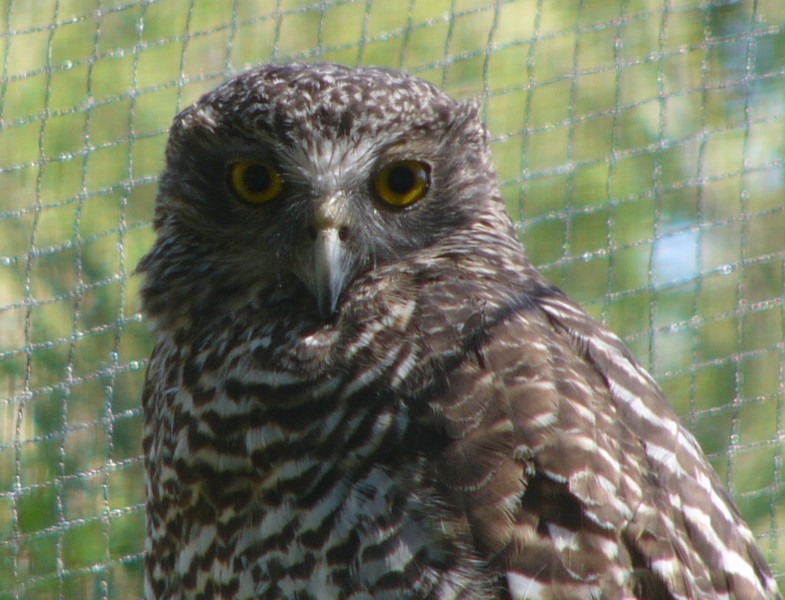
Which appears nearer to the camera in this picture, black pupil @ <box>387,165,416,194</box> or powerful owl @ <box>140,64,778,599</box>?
powerful owl @ <box>140,64,778,599</box>

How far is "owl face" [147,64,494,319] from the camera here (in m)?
2.26

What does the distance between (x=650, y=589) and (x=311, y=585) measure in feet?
1.79

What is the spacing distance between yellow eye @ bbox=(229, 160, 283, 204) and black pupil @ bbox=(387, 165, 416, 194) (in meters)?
0.22

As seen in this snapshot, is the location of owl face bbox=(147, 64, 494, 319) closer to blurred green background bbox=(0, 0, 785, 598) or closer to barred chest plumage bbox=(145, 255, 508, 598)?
barred chest plumage bbox=(145, 255, 508, 598)

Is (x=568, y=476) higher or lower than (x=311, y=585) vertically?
higher

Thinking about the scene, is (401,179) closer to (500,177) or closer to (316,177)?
(316,177)

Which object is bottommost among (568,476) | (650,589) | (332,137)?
(650,589)

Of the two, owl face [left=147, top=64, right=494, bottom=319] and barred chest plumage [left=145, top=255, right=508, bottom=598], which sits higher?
owl face [left=147, top=64, right=494, bottom=319]

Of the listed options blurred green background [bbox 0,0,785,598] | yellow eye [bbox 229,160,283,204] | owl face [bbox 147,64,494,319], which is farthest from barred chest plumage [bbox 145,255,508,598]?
blurred green background [bbox 0,0,785,598]

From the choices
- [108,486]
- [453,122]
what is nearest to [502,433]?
[453,122]

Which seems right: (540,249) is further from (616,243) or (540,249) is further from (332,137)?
(332,137)

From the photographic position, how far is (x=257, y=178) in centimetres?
233

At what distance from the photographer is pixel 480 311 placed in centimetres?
216

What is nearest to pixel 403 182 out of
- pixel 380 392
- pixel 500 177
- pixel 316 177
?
pixel 316 177
